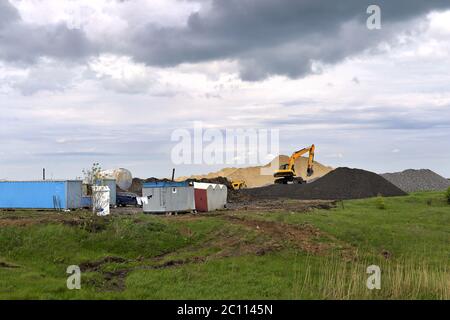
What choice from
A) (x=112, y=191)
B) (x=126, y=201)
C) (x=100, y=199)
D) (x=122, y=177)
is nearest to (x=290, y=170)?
(x=122, y=177)

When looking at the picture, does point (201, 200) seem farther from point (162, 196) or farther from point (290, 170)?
point (290, 170)

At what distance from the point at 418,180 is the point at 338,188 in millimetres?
28319

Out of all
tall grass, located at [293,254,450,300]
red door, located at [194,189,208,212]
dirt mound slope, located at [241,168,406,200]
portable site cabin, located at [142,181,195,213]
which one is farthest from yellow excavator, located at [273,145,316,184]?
tall grass, located at [293,254,450,300]

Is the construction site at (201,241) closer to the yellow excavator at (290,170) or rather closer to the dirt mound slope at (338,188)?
the dirt mound slope at (338,188)

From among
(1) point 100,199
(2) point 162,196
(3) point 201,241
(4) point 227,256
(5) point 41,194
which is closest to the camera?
(4) point 227,256

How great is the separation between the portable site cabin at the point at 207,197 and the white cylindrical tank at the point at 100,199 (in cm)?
636

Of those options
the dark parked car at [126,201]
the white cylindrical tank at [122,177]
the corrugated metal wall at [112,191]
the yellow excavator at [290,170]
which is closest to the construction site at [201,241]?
the corrugated metal wall at [112,191]

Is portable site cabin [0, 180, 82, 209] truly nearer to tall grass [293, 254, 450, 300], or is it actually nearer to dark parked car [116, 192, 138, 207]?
dark parked car [116, 192, 138, 207]

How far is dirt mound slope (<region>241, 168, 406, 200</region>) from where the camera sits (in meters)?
57.1

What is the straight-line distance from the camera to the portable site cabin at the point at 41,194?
3644 cm

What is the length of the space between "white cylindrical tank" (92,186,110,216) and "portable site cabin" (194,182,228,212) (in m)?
6.36

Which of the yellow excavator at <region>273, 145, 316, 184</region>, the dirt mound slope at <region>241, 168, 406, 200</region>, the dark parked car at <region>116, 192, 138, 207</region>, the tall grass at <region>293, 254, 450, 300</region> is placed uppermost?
the yellow excavator at <region>273, 145, 316, 184</region>

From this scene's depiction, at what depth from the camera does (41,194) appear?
122 feet
